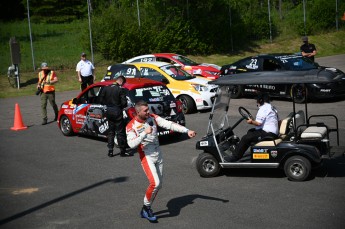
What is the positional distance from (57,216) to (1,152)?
18.8 ft

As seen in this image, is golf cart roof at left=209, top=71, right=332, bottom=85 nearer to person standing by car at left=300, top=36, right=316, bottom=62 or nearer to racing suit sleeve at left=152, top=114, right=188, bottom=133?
racing suit sleeve at left=152, top=114, right=188, bottom=133

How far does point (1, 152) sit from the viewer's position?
1379 centimetres

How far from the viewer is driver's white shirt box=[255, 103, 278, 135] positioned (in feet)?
33.7

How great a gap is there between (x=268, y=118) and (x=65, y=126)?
702 centimetres

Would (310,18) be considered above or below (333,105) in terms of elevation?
above

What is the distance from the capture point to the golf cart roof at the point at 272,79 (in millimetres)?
9758

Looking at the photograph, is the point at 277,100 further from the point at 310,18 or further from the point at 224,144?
the point at 310,18

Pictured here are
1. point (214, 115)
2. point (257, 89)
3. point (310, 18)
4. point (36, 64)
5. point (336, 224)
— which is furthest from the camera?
point (310, 18)

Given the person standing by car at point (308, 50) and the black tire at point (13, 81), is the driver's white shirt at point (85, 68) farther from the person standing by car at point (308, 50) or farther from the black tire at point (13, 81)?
the person standing by car at point (308, 50)

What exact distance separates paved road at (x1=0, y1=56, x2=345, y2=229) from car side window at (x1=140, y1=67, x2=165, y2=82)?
186 inches

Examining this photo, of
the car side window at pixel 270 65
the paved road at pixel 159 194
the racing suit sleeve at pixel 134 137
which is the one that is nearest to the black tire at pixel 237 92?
the car side window at pixel 270 65

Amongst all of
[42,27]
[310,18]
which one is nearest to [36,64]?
[42,27]

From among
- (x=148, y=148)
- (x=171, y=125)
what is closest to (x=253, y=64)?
(x=171, y=125)

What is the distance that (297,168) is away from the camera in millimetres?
9945
